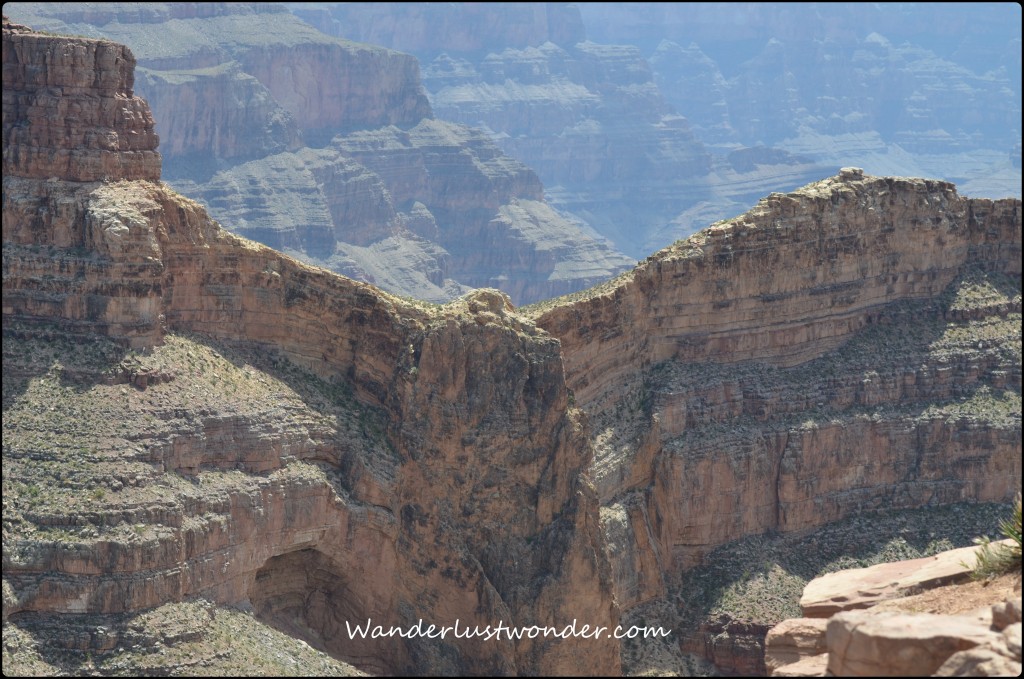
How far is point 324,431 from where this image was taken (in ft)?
233

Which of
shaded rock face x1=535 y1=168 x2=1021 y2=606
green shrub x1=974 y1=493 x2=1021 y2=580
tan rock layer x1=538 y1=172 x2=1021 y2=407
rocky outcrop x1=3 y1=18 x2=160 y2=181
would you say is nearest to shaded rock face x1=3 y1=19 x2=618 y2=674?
rocky outcrop x1=3 y1=18 x2=160 y2=181

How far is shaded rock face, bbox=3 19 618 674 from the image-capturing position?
2660 inches

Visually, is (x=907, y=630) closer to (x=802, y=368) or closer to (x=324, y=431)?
(x=324, y=431)

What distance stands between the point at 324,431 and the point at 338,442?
704 millimetres

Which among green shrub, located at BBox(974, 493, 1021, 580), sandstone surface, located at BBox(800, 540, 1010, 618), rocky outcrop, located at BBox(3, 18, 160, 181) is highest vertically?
rocky outcrop, located at BBox(3, 18, 160, 181)

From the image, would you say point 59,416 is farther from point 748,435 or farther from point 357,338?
A: point 748,435

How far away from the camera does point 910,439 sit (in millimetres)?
88062

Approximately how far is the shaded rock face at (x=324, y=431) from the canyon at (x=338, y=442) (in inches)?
4.1

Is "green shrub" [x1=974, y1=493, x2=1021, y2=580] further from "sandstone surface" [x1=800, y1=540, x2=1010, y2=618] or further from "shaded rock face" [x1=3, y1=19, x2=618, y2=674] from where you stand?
"shaded rock face" [x1=3, y1=19, x2=618, y2=674]

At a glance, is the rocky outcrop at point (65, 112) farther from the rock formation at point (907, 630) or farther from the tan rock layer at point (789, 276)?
the rock formation at point (907, 630)

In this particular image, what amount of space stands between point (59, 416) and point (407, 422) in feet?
44.3

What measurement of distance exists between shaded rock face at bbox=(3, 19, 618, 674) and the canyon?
105 millimetres

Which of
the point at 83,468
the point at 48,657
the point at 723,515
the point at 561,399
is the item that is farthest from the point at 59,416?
the point at 723,515

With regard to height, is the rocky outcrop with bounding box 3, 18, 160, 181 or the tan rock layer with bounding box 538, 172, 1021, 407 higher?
the rocky outcrop with bounding box 3, 18, 160, 181
